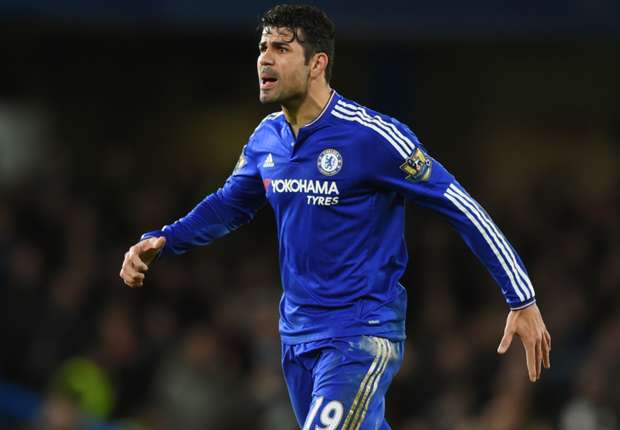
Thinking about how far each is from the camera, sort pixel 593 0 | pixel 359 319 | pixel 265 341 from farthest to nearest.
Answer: pixel 593 0 < pixel 265 341 < pixel 359 319

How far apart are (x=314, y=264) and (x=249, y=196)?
1.86 feet

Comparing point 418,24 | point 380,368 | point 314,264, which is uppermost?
point 418,24

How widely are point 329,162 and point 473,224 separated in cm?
59

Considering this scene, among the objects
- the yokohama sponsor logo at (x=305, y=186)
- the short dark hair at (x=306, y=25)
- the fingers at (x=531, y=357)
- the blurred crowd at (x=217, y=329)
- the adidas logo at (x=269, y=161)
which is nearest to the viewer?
the fingers at (x=531, y=357)

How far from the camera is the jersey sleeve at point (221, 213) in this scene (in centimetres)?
561

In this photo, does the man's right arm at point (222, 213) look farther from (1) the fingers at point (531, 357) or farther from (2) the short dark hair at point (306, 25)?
(1) the fingers at point (531, 357)

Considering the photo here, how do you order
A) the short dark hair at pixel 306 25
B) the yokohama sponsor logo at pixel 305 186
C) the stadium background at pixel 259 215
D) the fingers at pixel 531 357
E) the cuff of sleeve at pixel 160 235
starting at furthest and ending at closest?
the stadium background at pixel 259 215
the cuff of sleeve at pixel 160 235
the short dark hair at pixel 306 25
the yokohama sponsor logo at pixel 305 186
the fingers at pixel 531 357

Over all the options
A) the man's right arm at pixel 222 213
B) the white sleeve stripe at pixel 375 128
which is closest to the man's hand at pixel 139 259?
the man's right arm at pixel 222 213

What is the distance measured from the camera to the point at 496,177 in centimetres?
1627

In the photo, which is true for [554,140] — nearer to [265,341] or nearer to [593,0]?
[593,0]

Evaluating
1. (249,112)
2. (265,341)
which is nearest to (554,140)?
(249,112)

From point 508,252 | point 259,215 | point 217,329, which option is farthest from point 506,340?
point 259,215

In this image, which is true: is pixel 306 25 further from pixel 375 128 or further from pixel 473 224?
pixel 473 224

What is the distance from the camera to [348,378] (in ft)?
16.7
